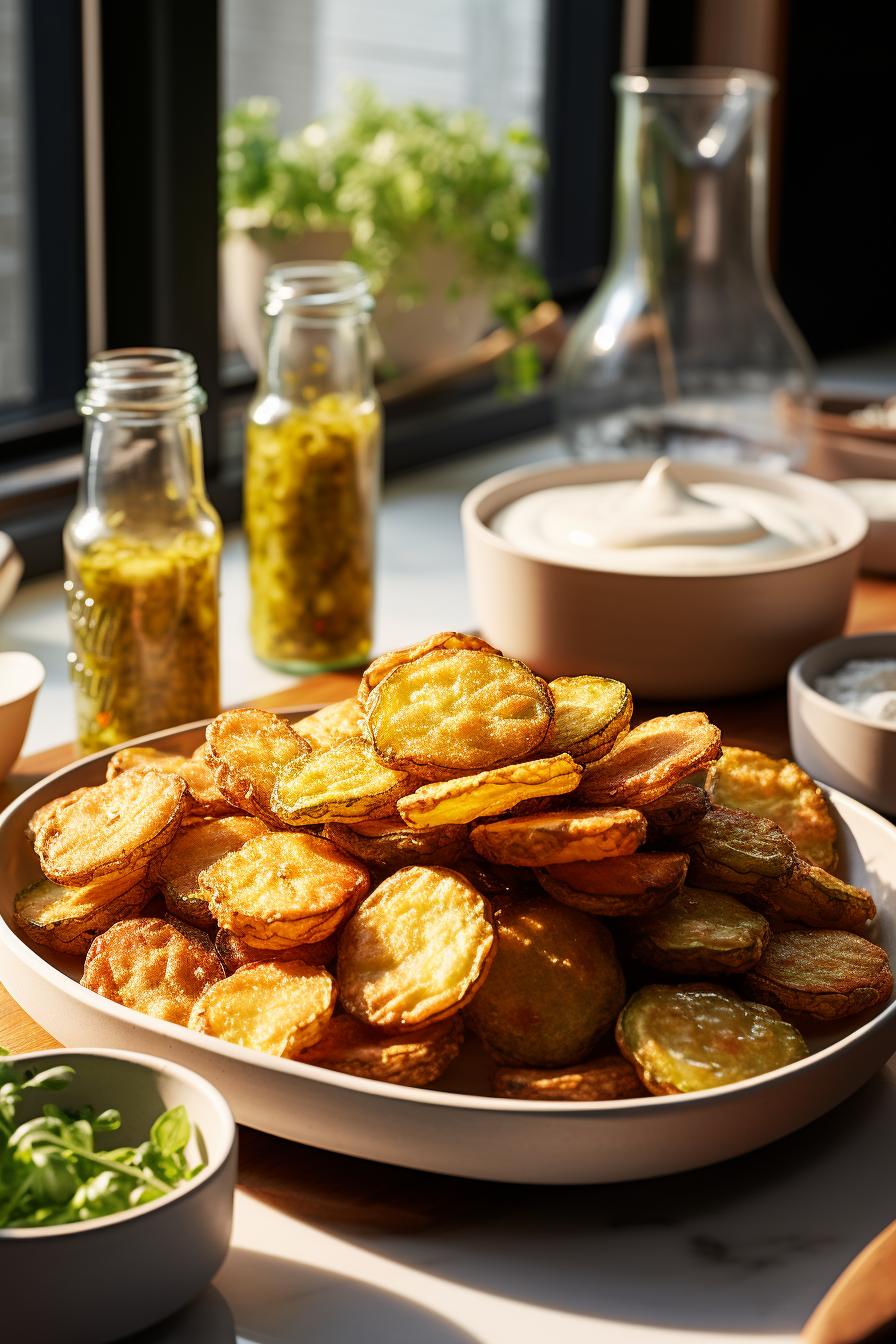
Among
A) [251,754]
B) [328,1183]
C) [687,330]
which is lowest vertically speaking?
[328,1183]

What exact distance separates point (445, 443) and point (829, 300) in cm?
125

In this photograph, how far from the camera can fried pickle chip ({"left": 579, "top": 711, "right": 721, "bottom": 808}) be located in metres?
0.66

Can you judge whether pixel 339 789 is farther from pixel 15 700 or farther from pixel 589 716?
pixel 15 700

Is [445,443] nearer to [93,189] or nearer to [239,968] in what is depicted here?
[93,189]

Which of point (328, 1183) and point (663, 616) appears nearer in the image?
point (328, 1183)

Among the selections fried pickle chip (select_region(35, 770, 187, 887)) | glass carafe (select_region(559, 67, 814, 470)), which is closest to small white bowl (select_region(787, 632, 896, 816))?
fried pickle chip (select_region(35, 770, 187, 887))

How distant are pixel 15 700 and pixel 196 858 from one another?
270mm

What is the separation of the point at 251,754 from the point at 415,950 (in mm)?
176

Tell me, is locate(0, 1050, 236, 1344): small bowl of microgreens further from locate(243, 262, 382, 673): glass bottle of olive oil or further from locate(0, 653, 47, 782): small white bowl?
locate(243, 262, 382, 673): glass bottle of olive oil

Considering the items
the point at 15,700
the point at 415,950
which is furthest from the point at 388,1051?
Answer: the point at 15,700

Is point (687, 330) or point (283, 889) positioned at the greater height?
point (687, 330)

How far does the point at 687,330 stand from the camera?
5.51ft

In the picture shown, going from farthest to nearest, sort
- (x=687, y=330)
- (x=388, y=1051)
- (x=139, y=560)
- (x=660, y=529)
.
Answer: (x=687, y=330), (x=660, y=529), (x=139, y=560), (x=388, y=1051)

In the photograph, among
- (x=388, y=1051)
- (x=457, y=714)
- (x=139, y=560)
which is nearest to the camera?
(x=388, y=1051)
